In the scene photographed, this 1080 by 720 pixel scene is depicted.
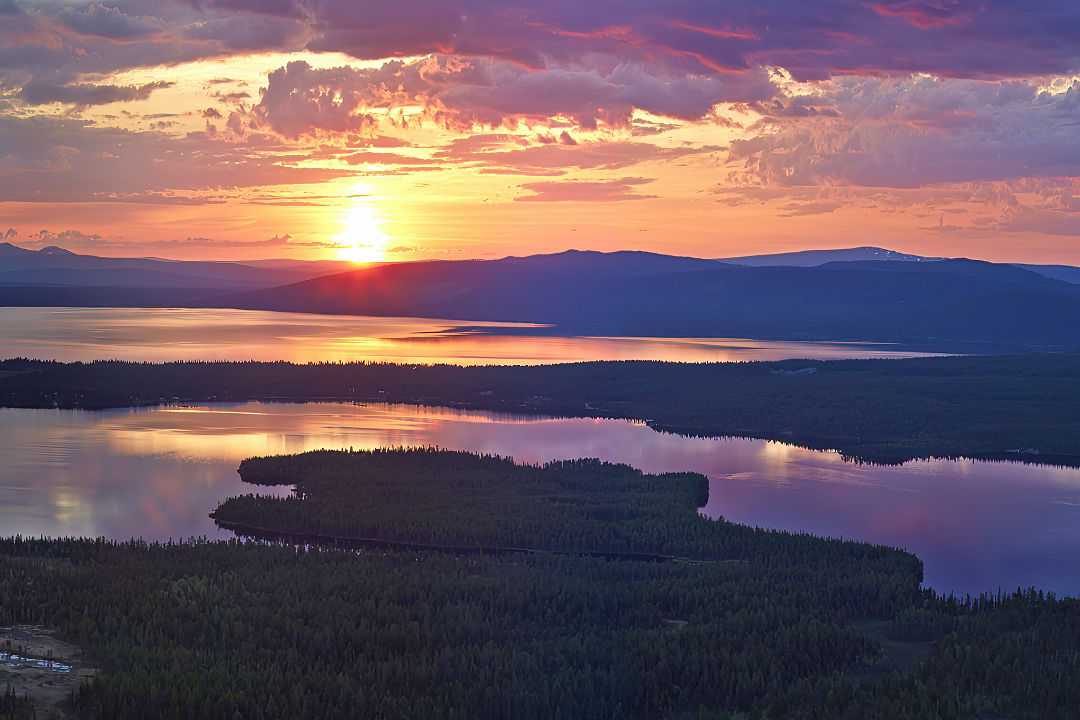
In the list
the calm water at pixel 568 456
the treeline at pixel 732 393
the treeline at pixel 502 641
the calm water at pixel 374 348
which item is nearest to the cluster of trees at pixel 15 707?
the treeline at pixel 502 641

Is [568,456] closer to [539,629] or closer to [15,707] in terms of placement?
[539,629]

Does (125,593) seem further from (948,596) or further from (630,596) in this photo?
(948,596)

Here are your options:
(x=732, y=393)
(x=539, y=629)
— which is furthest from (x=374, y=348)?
(x=539, y=629)

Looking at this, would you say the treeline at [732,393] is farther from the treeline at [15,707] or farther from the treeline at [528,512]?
the treeline at [15,707]

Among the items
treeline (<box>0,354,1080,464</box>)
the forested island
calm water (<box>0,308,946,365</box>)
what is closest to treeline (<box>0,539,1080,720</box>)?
the forested island

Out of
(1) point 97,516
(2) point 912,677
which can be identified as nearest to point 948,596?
(2) point 912,677

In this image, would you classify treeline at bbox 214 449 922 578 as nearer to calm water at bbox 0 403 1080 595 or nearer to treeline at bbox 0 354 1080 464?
calm water at bbox 0 403 1080 595
